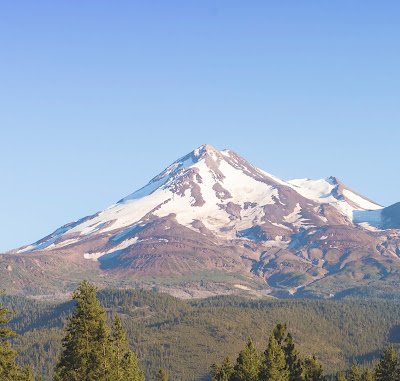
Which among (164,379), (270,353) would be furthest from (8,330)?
(164,379)

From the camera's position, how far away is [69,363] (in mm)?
68500

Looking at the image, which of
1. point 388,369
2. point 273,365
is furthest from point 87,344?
point 388,369

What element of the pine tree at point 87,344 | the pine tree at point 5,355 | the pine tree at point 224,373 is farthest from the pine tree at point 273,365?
the pine tree at point 5,355

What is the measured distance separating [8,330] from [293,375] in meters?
38.9

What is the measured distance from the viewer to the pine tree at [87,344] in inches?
2665

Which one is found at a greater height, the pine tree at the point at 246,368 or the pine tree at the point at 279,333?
the pine tree at the point at 279,333

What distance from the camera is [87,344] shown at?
222 feet

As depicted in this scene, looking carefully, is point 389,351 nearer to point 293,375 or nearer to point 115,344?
point 293,375

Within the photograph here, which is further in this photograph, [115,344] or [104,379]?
[115,344]

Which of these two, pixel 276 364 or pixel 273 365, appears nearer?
pixel 273 365

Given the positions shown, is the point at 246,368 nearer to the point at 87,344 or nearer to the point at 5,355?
the point at 87,344

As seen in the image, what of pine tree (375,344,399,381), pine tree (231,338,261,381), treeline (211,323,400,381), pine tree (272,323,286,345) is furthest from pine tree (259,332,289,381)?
pine tree (375,344,399,381)

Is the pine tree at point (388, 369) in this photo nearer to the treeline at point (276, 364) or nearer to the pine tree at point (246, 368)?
the treeline at point (276, 364)

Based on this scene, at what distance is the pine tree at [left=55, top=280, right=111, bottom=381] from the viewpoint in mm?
67688
